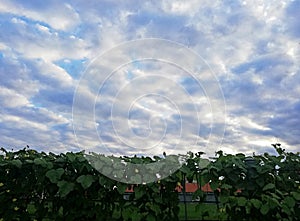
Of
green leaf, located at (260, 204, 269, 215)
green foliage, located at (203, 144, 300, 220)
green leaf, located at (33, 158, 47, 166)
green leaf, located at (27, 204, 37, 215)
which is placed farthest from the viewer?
green leaf, located at (27, 204, 37, 215)

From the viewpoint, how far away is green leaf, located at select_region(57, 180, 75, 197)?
3009mm

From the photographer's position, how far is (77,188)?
10.1 ft

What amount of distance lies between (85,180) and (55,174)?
0.29 m

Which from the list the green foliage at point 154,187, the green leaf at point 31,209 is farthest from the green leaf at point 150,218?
the green leaf at point 31,209

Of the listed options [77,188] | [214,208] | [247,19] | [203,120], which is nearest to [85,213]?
[77,188]

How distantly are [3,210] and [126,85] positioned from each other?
1.73 meters

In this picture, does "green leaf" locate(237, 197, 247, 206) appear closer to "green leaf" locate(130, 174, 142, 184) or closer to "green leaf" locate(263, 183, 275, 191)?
"green leaf" locate(263, 183, 275, 191)

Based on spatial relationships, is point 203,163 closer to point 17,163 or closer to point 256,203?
point 256,203

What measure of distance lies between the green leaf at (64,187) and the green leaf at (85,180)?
3.6 inches

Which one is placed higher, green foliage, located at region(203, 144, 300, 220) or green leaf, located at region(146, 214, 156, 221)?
green foliage, located at region(203, 144, 300, 220)

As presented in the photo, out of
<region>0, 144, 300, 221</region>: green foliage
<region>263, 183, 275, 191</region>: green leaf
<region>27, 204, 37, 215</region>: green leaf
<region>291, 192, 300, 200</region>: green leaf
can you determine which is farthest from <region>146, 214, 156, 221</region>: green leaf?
<region>291, 192, 300, 200</region>: green leaf

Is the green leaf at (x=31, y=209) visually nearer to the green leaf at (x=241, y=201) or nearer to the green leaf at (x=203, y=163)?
the green leaf at (x=203, y=163)

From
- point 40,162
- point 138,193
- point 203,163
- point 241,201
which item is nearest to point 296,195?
point 241,201

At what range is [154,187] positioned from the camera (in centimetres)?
304
